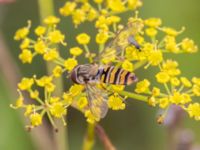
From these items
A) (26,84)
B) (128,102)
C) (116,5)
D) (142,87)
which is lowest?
(128,102)

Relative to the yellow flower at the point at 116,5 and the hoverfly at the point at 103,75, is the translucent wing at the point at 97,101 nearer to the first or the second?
the hoverfly at the point at 103,75

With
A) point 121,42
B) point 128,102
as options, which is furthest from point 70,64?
point 128,102

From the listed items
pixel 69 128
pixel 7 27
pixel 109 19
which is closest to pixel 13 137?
pixel 69 128

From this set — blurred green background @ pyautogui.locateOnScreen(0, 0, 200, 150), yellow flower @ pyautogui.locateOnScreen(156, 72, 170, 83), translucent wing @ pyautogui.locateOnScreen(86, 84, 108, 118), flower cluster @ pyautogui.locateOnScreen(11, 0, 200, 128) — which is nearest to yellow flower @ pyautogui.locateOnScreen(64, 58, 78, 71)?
flower cluster @ pyautogui.locateOnScreen(11, 0, 200, 128)

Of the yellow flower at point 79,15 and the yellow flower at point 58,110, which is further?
the yellow flower at point 79,15

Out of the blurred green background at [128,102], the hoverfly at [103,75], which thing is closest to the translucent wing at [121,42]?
the hoverfly at [103,75]

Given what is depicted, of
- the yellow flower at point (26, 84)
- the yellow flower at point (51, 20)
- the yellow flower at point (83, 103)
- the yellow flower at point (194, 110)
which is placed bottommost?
the yellow flower at point (194, 110)

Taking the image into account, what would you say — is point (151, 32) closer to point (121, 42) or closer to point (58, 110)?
point (121, 42)
